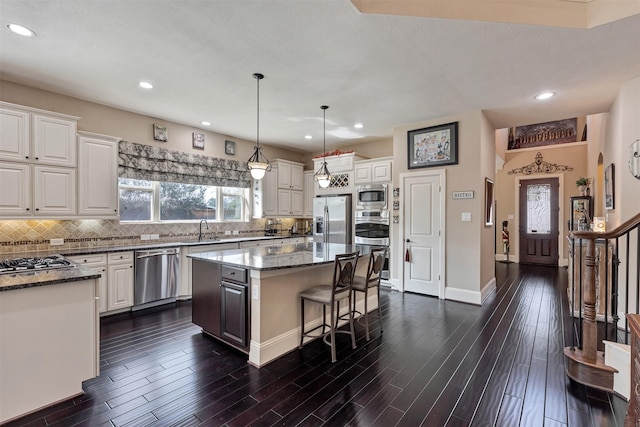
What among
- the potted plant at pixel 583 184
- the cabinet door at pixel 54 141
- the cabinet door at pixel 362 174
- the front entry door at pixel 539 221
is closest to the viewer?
the cabinet door at pixel 54 141

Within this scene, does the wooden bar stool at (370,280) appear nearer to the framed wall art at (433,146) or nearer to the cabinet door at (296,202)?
the framed wall art at (433,146)

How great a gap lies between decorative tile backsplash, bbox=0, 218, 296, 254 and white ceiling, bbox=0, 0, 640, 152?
1.71 meters

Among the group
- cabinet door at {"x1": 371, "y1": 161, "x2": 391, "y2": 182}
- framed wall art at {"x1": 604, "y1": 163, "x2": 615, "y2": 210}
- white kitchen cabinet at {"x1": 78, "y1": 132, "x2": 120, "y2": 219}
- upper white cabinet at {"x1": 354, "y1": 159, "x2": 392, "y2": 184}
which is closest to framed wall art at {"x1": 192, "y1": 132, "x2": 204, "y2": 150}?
white kitchen cabinet at {"x1": 78, "y1": 132, "x2": 120, "y2": 219}

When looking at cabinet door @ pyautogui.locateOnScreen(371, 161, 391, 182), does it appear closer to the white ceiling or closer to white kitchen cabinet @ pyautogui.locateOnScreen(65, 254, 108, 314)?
the white ceiling

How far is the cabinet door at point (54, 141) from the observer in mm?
3479

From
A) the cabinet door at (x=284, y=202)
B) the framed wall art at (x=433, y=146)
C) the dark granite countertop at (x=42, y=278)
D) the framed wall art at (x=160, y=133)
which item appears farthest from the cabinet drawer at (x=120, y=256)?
the framed wall art at (x=433, y=146)

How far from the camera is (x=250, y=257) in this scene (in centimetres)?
310

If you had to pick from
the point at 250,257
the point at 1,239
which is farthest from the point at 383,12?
the point at 1,239

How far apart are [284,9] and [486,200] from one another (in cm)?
414

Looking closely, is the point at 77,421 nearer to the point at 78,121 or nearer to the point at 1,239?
the point at 1,239

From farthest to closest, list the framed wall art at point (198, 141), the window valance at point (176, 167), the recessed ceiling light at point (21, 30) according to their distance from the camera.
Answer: the framed wall art at point (198, 141) < the window valance at point (176, 167) < the recessed ceiling light at point (21, 30)

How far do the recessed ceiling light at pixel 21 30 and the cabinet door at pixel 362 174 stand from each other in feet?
15.2

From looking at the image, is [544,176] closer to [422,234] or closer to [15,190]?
[422,234]

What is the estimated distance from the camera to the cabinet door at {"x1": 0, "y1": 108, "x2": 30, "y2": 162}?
10.7ft
